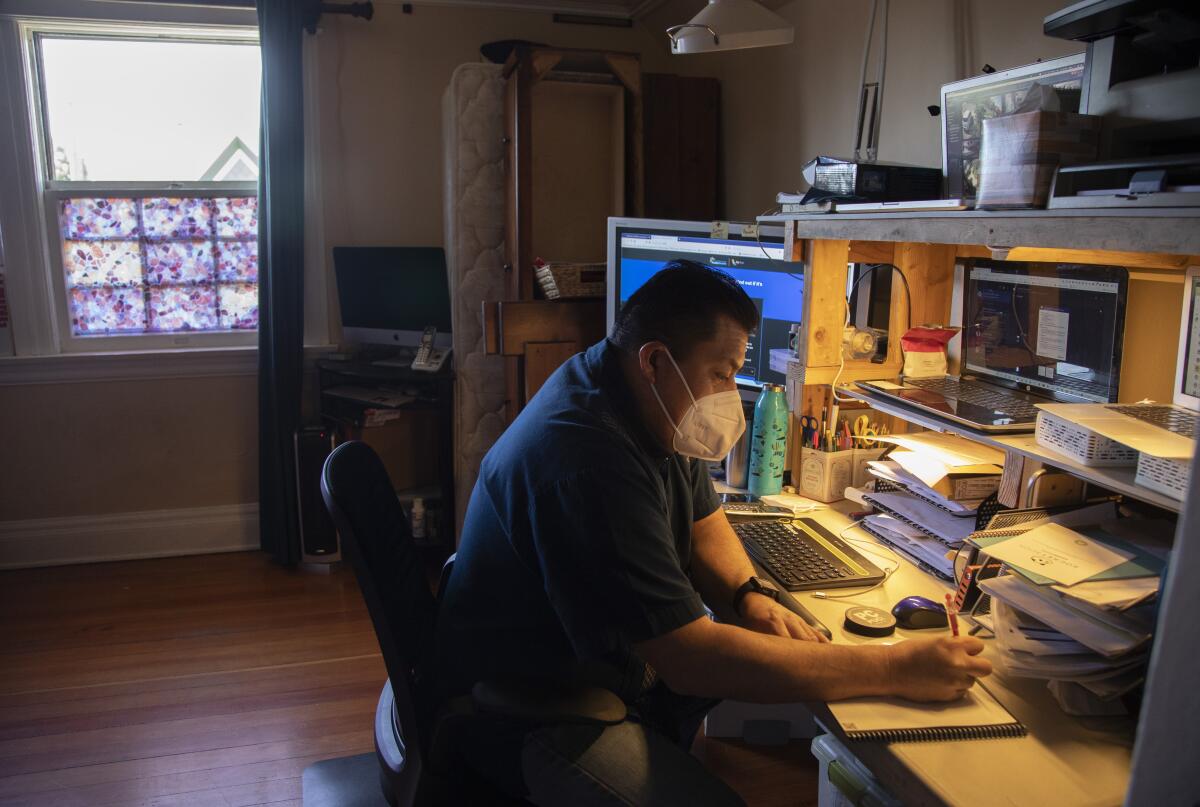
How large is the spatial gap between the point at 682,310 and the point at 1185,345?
0.79 meters

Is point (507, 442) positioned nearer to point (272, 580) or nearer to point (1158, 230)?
point (1158, 230)

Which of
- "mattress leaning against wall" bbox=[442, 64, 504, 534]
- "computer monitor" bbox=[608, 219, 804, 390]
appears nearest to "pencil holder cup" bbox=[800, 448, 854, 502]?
"computer monitor" bbox=[608, 219, 804, 390]

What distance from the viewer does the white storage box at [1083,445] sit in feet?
4.11

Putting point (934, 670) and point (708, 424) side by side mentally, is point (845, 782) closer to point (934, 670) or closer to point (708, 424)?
point (934, 670)

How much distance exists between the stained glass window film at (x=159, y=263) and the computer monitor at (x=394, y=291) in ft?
1.52

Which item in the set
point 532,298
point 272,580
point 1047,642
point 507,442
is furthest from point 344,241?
point 1047,642

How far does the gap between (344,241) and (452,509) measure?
124 centimetres

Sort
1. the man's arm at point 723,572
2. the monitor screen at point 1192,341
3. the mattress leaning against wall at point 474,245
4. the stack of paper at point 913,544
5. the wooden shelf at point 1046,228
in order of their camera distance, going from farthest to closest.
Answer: the mattress leaning against wall at point 474,245, the stack of paper at point 913,544, the man's arm at point 723,572, the monitor screen at point 1192,341, the wooden shelf at point 1046,228

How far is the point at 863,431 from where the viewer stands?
2066 mm

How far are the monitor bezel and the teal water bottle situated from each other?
84 centimetres

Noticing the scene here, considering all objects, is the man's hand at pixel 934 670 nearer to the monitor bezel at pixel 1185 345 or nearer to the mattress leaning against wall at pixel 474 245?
the monitor bezel at pixel 1185 345

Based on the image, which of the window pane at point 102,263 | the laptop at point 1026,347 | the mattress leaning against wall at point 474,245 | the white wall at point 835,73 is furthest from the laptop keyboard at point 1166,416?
the window pane at point 102,263

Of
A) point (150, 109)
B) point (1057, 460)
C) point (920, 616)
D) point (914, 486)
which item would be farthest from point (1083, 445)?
point (150, 109)

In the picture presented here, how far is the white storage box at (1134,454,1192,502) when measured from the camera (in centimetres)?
112
